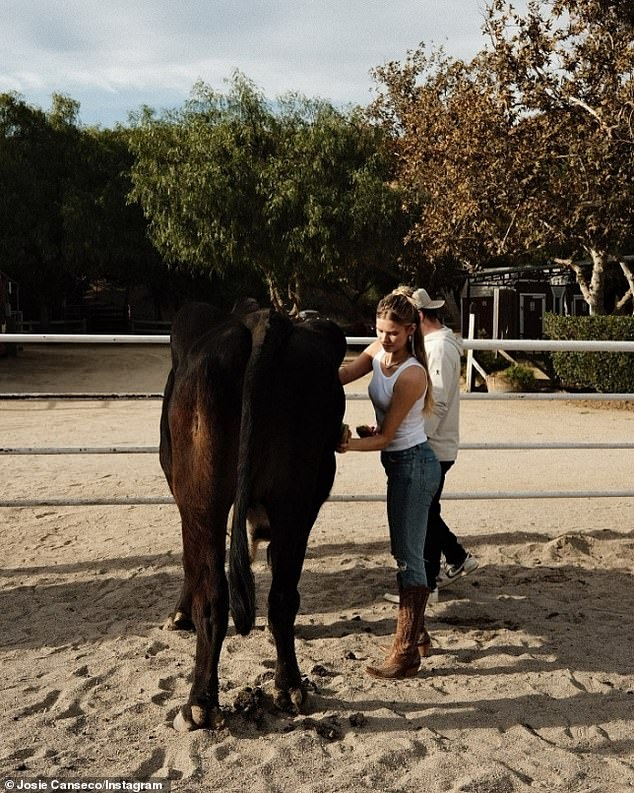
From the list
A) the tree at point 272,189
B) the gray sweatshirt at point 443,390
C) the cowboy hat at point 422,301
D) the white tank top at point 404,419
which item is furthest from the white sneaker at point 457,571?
the tree at point 272,189

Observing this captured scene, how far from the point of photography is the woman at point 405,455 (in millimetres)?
3453

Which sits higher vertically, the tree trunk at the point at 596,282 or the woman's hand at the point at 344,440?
the tree trunk at the point at 596,282

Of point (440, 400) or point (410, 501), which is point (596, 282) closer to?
point (440, 400)

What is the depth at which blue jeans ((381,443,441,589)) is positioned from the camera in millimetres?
3598

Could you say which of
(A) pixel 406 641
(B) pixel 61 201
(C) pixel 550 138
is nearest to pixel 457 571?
(A) pixel 406 641

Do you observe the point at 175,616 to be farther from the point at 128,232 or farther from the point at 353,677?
the point at 128,232

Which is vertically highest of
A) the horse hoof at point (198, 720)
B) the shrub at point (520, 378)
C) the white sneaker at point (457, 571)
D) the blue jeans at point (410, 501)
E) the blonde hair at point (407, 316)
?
the blonde hair at point (407, 316)

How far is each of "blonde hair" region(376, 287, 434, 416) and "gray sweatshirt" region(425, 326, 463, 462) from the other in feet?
1.91

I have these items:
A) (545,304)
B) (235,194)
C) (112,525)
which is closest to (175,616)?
(112,525)

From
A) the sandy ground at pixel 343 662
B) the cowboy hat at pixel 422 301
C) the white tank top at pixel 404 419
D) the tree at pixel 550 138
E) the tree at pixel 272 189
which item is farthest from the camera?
the tree at pixel 272 189

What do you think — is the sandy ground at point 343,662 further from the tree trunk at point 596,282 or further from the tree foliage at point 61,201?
the tree foliage at point 61,201

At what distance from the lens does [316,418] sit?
127 inches

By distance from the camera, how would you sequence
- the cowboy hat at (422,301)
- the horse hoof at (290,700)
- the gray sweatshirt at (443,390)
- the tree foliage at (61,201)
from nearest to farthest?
the horse hoof at (290,700)
the cowboy hat at (422,301)
the gray sweatshirt at (443,390)
the tree foliage at (61,201)

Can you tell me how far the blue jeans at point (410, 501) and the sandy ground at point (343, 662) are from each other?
0.49m
